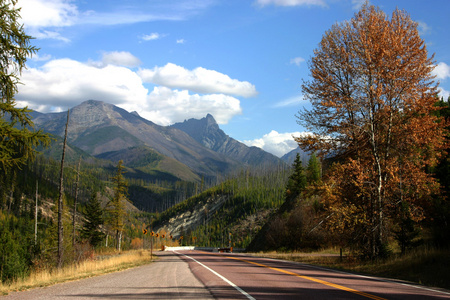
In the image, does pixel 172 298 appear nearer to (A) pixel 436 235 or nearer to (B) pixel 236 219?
(A) pixel 436 235

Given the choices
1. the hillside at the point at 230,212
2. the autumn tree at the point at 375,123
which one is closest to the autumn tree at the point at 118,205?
the autumn tree at the point at 375,123

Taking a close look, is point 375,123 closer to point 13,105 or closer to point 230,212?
point 13,105

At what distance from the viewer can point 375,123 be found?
60.3 feet

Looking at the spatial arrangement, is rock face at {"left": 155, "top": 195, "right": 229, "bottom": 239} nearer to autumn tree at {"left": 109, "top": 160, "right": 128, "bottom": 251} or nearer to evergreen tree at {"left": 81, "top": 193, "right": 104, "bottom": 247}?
evergreen tree at {"left": 81, "top": 193, "right": 104, "bottom": 247}

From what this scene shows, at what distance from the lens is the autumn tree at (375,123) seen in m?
17.0

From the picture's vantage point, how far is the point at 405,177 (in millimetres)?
17078

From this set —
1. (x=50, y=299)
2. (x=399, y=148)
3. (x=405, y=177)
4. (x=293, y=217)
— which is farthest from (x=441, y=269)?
(x=293, y=217)

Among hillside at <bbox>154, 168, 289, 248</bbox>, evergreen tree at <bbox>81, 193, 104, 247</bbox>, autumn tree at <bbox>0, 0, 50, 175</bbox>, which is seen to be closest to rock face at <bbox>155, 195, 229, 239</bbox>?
hillside at <bbox>154, 168, 289, 248</bbox>

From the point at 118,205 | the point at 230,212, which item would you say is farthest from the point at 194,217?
the point at 118,205

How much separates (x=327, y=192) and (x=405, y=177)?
382cm

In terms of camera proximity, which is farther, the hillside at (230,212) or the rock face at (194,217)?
the rock face at (194,217)

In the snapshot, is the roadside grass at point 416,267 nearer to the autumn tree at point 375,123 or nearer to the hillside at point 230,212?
the autumn tree at point 375,123

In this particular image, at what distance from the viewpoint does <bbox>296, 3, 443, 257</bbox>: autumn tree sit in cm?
1703

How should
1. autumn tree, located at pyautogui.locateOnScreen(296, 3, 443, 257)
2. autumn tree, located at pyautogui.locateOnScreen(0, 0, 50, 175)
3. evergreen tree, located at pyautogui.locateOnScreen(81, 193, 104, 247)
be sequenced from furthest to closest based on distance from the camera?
evergreen tree, located at pyautogui.locateOnScreen(81, 193, 104, 247) → autumn tree, located at pyautogui.locateOnScreen(296, 3, 443, 257) → autumn tree, located at pyautogui.locateOnScreen(0, 0, 50, 175)
